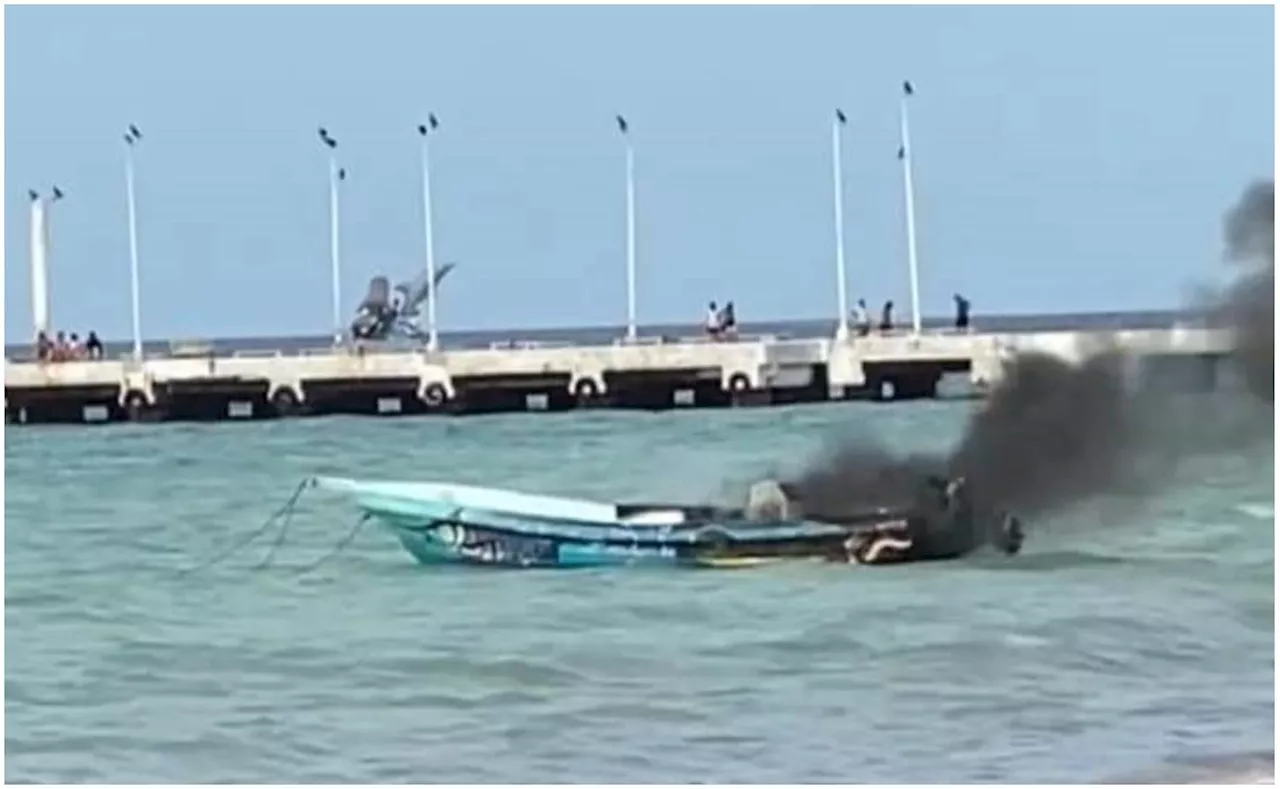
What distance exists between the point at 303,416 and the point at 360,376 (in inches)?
52.8

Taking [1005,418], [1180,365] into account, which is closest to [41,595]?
[1005,418]

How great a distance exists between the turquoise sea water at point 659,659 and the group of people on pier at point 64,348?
84.6 feet

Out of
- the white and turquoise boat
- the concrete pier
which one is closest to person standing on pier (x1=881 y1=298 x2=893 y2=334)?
the concrete pier

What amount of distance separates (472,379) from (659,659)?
3878 cm

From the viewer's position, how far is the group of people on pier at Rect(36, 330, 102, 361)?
58.5 metres

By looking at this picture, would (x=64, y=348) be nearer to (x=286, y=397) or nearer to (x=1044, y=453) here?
(x=286, y=397)

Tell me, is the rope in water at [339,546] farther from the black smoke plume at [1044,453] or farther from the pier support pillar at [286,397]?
the pier support pillar at [286,397]

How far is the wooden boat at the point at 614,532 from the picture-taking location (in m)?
22.5

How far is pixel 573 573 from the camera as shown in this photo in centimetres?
2369

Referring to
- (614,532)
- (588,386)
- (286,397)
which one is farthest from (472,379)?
(614,532)

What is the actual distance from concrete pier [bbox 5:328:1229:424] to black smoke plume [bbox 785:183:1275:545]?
31.1m

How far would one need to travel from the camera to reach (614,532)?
23281mm

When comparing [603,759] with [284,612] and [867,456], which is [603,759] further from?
[867,456]

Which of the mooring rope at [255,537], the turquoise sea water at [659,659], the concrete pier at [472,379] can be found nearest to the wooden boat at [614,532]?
the turquoise sea water at [659,659]
